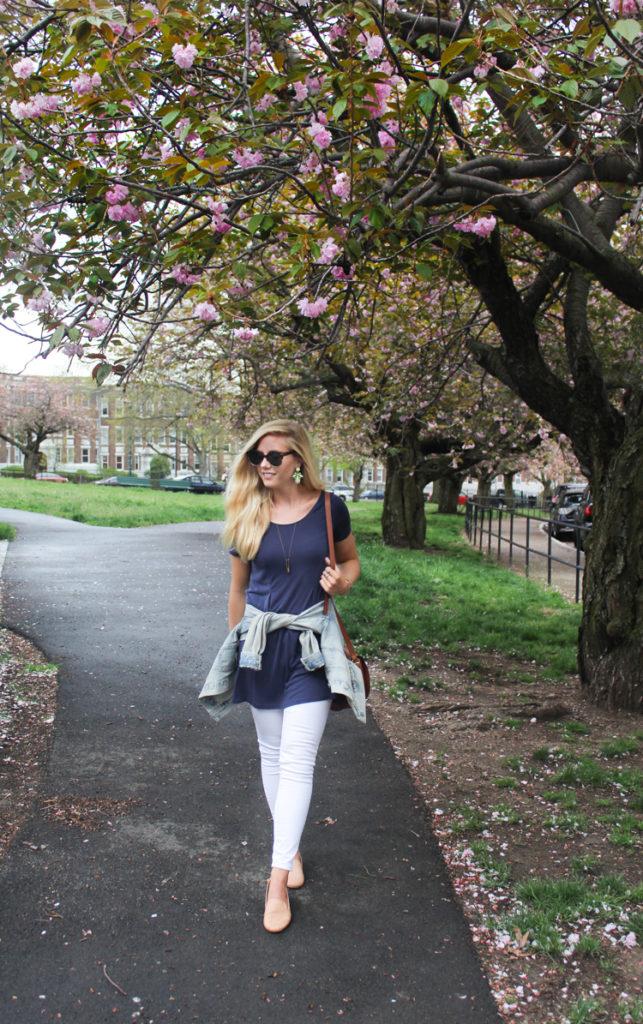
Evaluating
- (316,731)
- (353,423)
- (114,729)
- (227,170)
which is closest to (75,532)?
(353,423)

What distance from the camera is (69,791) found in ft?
12.9

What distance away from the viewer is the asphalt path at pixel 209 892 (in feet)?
7.98

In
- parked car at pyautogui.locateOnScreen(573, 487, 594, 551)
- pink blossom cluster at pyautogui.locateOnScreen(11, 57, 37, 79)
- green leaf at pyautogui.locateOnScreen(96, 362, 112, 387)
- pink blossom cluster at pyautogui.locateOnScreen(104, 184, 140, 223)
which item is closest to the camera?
pink blossom cluster at pyautogui.locateOnScreen(11, 57, 37, 79)

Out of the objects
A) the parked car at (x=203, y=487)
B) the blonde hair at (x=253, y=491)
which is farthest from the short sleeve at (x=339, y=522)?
the parked car at (x=203, y=487)

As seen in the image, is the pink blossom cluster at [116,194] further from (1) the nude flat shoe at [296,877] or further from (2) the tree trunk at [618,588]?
(2) the tree trunk at [618,588]

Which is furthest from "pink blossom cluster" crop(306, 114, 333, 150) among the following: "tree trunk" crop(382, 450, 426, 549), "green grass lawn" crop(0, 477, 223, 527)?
"green grass lawn" crop(0, 477, 223, 527)

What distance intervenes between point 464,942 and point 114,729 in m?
2.83

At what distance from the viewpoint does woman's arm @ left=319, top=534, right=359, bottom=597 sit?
3.09 metres

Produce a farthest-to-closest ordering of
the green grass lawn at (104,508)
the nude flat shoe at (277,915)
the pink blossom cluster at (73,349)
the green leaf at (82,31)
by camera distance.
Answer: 1. the green grass lawn at (104,508)
2. the pink blossom cluster at (73,349)
3. the green leaf at (82,31)
4. the nude flat shoe at (277,915)

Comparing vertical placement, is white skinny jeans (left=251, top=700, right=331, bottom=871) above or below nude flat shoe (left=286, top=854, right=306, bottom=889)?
above

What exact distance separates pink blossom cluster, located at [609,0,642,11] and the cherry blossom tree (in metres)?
0.02

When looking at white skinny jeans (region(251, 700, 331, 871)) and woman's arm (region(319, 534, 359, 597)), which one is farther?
woman's arm (region(319, 534, 359, 597))

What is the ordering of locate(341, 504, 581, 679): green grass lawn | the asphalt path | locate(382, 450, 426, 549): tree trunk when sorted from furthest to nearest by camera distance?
1. locate(382, 450, 426, 549): tree trunk
2. locate(341, 504, 581, 679): green grass lawn
3. the asphalt path

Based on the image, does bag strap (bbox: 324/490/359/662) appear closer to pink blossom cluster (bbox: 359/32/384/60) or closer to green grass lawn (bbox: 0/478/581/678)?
pink blossom cluster (bbox: 359/32/384/60)
